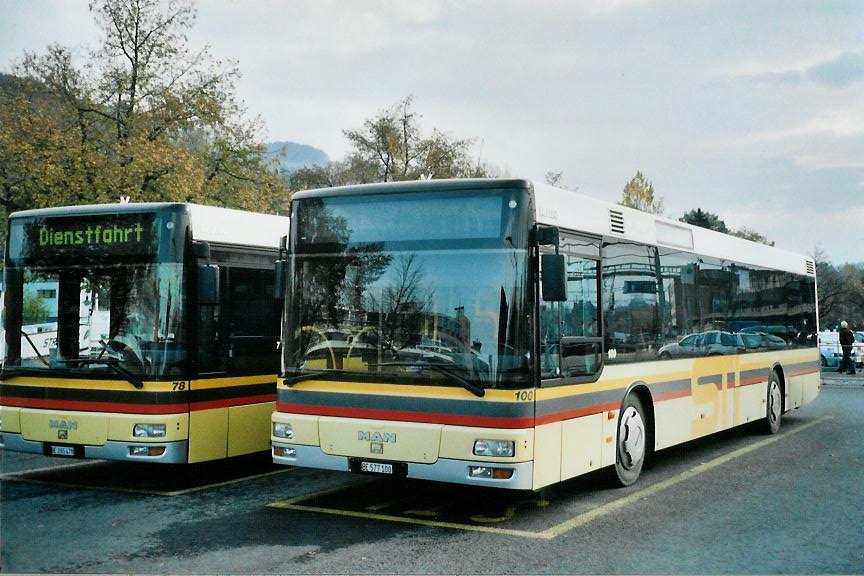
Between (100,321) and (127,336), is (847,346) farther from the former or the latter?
(100,321)

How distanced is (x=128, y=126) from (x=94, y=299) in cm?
2004

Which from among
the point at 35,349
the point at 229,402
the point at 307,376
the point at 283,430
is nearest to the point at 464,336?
the point at 307,376

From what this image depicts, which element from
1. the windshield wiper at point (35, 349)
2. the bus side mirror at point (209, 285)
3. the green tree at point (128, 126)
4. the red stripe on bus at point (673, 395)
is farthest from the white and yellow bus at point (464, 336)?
the green tree at point (128, 126)

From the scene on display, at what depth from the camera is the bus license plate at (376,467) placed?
7.94m

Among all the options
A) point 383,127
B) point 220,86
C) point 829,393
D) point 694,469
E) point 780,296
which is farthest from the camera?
point 383,127

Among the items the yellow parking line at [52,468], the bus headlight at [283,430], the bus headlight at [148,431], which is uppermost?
the bus headlight at [283,430]

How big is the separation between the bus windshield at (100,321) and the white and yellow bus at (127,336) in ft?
0.03

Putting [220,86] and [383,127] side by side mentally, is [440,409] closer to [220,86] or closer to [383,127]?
[220,86]

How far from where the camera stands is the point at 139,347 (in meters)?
9.59

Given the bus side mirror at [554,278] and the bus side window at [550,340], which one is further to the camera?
the bus side window at [550,340]

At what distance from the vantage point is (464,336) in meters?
7.63

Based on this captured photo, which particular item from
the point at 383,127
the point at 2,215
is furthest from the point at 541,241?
the point at 383,127

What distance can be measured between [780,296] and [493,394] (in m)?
9.61

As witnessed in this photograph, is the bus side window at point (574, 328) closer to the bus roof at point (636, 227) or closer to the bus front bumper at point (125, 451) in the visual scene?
the bus roof at point (636, 227)
